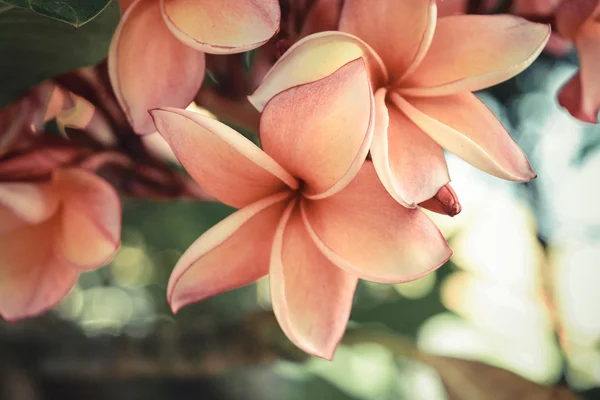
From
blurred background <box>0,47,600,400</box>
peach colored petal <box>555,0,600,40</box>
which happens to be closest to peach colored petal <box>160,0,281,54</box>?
peach colored petal <box>555,0,600,40</box>

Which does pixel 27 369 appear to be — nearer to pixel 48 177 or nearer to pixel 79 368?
pixel 79 368

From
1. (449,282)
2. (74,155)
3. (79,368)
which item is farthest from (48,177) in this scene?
(449,282)

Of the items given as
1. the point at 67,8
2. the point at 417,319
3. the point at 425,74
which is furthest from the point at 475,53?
the point at 417,319

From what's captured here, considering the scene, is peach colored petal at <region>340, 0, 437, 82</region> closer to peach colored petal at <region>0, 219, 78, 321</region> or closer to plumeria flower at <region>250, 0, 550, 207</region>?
plumeria flower at <region>250, 0, 550, 207</region>

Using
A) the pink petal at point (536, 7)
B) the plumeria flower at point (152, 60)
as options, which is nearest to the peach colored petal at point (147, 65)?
the plumeria flower at point (152, 60)

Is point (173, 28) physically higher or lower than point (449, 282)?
higher

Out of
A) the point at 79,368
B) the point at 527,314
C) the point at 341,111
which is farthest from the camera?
the point at 527,314
